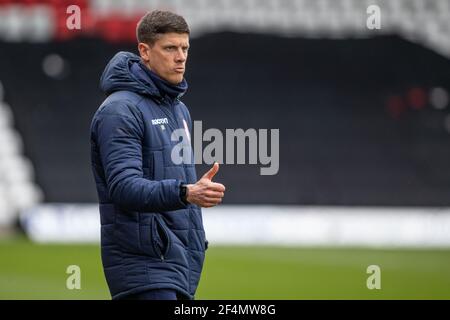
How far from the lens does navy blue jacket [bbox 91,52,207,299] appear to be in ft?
14.7

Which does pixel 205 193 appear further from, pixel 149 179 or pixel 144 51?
pixel 144 51

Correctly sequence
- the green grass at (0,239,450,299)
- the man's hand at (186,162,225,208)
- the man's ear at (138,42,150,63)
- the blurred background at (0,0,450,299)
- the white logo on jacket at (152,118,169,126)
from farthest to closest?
1. the blurred background at (0,0,450,299)
2. the green grass at (0,239,450,299)
3. the man's ear at (138,42,150,63)
4. the white logo on jacket at (152,118,169,126)
5. the man's hand at (186,162,225,208)

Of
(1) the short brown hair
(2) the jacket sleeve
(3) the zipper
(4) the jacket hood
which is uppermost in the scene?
(1) the short brown hair

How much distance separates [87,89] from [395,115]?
19.8 ft

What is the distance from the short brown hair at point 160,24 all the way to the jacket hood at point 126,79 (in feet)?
0.49

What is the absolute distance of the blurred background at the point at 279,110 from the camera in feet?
59.0

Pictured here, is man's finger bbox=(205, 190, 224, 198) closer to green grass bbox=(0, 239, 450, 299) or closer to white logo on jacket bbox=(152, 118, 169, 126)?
white logo on jacket bbox=(152, 118, 169, 126)

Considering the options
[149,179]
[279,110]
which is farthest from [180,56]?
[279,110]

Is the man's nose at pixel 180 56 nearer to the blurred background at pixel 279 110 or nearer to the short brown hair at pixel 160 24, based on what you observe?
the short brown hair at pixel 160 24

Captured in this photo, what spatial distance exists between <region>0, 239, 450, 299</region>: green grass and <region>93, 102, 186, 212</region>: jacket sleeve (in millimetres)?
6312

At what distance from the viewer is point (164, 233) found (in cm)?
467

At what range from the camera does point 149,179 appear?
464cm

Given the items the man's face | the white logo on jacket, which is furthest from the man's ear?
the white logo on jacket

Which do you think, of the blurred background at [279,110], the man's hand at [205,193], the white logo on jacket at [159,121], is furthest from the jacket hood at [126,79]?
the blurred background at [279,110]
